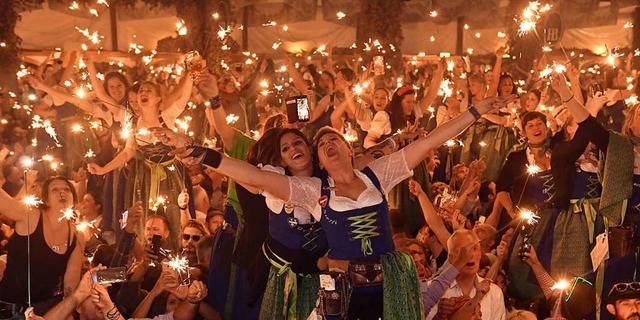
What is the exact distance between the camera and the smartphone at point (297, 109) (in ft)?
16.9

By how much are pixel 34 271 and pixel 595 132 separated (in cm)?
290

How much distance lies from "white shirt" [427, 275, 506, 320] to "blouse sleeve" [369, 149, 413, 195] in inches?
29.7

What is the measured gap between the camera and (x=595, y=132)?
5.06 meters

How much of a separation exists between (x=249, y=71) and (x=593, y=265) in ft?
22.3

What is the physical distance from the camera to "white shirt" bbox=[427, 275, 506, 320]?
462 centimetres

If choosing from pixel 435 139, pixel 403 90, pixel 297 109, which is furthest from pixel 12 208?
pixel 403 90

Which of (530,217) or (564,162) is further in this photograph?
(530,217)

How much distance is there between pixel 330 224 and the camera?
13.0 feet

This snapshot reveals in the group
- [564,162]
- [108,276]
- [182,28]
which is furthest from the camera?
[182,28]

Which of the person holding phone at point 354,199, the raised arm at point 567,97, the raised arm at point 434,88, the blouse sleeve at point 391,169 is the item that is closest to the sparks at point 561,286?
the raised arm at point 567,97

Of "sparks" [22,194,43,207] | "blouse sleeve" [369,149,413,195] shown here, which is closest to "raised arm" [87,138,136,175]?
"sparks" [22,194,43,207]

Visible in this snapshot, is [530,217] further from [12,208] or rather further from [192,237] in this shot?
[12,208]

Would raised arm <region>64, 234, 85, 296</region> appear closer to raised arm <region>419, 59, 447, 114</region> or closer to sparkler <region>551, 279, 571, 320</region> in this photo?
sparkler <region>551, 279, 571, 320</region>

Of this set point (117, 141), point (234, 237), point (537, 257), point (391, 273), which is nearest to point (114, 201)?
point (117, 141)
